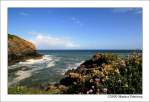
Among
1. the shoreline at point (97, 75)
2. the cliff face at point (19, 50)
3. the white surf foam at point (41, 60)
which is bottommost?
the shoreline at point (97, 75)

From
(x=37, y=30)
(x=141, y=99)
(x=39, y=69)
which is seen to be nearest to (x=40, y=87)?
(x=39, y=69)

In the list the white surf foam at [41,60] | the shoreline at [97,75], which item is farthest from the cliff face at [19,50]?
the shoreline at [97,75]

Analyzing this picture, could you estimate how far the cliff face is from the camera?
962 centimetres

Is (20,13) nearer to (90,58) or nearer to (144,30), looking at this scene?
(90,58)

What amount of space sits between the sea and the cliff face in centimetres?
8

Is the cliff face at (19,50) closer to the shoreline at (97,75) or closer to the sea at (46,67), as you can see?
the sea at (46,67)

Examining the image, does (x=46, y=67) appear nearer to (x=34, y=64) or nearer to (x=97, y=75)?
(x=34, y=64)

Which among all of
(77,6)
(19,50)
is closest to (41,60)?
(19,50)

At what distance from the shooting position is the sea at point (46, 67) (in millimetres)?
9695

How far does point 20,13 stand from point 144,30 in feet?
6.18

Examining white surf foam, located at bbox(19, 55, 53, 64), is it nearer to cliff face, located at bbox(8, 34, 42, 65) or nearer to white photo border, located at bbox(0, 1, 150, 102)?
cliff face, located at bbox(8, 34, 42, 65)

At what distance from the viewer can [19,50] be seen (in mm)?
9805

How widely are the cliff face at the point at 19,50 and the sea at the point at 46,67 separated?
77 mm

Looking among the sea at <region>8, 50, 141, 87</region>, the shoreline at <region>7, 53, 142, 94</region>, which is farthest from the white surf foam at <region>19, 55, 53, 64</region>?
the shoreline at <region>7, 53, 142, 94</region>
